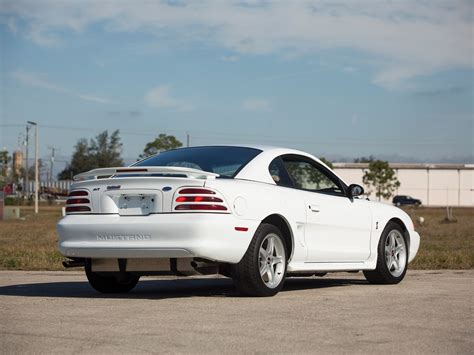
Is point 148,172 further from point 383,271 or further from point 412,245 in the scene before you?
point 412,245

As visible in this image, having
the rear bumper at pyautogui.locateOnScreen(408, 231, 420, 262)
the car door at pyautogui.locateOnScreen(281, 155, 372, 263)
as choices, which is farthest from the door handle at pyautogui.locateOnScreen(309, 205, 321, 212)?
the rear bumper at pyautogui.locateOnScreen(408, 231, 420, 262)

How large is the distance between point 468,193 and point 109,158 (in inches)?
1943

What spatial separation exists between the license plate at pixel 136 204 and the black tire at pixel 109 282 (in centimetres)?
95

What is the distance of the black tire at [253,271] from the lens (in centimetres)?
832

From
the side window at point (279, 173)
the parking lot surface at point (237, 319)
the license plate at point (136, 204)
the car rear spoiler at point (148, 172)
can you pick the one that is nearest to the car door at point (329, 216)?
the side window at point (279, 173)

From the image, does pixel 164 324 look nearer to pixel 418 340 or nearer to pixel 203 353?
pixel 203 353

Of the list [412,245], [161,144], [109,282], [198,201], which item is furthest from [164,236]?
[161,144]

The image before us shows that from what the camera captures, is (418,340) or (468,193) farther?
(468,193)

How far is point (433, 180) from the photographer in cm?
12725

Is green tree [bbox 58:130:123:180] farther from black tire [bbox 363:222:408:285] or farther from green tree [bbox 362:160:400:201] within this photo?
black tire [bbox 363:222:408:285]

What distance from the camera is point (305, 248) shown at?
9195 mm

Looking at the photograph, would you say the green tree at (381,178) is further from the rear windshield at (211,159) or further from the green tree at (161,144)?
the rear windshield at (211,159)

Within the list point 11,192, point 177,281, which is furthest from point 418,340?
point 11,192

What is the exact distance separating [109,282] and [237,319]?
2633mm
